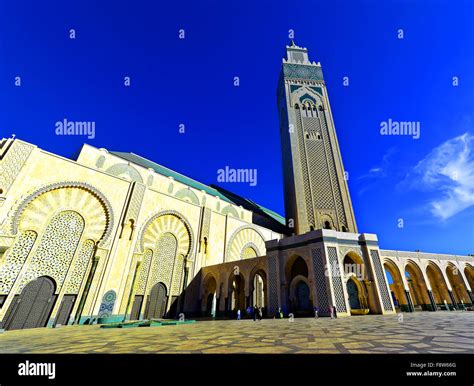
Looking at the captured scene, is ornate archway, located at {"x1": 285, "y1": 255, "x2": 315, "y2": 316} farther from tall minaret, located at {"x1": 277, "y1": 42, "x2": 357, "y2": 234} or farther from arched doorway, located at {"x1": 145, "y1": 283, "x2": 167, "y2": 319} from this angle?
arched doorway, located at {"x1": 145, "y1": 283, "x2": 167, "y2": 319}

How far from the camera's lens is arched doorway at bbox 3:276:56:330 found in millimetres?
8203

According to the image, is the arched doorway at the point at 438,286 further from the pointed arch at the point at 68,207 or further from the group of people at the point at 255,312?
the pointed arch at the point at 68,207

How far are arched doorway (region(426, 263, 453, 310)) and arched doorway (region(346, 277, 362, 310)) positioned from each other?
9398 millimetres

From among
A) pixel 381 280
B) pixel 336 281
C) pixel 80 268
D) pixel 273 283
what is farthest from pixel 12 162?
pixel 381 280

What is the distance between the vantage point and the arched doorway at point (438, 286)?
52.3 ft

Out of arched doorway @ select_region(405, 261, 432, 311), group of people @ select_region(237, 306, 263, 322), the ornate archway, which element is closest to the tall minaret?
arched doorway @ select_region(405, 261, 432, 311)

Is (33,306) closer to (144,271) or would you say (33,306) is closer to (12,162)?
(144,271)

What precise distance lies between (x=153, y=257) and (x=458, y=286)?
22.2m

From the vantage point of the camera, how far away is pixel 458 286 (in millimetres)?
17188

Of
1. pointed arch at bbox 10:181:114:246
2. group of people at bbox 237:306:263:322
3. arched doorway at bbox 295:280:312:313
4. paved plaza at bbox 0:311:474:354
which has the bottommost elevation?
paved plaza at bbox 0:311:474:354

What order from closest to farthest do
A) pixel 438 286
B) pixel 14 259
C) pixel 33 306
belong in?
pixel 14 259 → pixel 33 306 → pixel 438 286

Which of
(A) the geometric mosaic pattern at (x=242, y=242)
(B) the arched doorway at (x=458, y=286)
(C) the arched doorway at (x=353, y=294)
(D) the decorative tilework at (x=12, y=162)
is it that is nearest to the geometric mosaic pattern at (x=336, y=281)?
(C) the arched doorway at (x=353, y=294)

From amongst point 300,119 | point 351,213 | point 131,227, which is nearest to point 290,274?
point 131,227
